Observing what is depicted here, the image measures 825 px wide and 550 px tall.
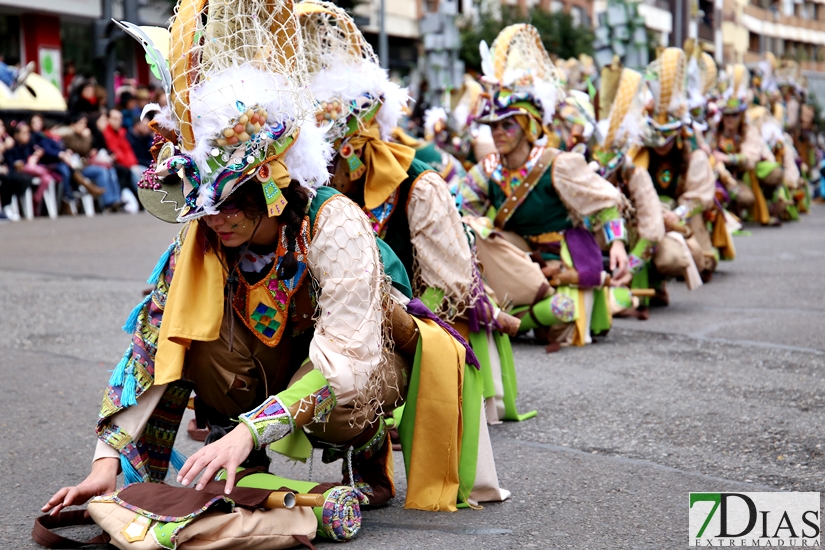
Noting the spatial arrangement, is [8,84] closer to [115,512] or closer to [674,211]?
[674,211]

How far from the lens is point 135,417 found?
9.73 ft

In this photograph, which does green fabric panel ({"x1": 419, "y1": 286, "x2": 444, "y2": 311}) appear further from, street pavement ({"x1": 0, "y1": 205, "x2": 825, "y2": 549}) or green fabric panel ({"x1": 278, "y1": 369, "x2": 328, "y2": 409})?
green fabric panel ({"x1": 278, "y1": 369, "x2": 328, "y2": 409})

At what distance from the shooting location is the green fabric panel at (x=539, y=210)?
590 cm

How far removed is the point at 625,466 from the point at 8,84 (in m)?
13.3

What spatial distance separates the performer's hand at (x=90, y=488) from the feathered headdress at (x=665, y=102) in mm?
5840

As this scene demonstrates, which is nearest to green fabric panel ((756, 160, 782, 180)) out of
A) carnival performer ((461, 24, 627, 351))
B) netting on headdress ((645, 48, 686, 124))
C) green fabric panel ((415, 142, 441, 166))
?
netting on headdress ((645, 48, 686, 124))

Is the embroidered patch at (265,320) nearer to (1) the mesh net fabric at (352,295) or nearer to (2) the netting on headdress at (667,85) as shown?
(1) the mesh net fabric at (352,295)

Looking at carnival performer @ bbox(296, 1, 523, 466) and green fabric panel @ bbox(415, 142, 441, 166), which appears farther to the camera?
green fabric panel @ bbox(415, 142, 441, 166)

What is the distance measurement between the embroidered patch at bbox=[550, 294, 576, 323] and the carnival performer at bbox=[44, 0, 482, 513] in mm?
2771

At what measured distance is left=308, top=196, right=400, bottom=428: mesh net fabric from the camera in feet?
9.42

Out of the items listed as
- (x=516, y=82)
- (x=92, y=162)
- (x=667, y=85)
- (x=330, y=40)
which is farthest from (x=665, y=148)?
(x=92, y=162)

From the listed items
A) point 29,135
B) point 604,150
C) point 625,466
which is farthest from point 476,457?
point 29,135

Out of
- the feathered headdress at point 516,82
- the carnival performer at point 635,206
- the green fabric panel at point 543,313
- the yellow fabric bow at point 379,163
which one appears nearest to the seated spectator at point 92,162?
the carnival performer at point 635,206

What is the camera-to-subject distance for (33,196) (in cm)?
1441
